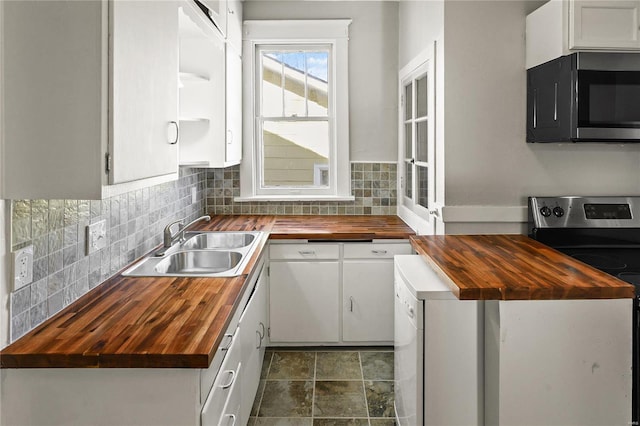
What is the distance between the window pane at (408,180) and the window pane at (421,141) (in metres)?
0.25

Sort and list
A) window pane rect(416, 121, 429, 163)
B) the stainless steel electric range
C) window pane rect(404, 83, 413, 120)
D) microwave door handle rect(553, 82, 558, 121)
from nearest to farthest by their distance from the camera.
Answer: microwave door handle rect(553, 82, 558, 121) → the stainless steel electric range → window pane rect(416, 121, 429, 163) → window pane rect(404, 83, 413, 120)

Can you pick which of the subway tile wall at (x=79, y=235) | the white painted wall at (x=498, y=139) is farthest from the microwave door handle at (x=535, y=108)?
the subway tile wall at (x=79, y=235)

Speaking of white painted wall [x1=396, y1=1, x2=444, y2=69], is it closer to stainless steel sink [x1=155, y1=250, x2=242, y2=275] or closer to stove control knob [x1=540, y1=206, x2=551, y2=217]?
stove control knob [x1=540, y1=206, x2=551, y2=217]

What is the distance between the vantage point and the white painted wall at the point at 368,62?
4.39 metres

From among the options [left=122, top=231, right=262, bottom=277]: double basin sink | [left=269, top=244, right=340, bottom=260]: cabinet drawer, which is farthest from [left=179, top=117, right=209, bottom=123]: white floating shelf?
[left=269, top=244, right=340, bottom=260]: cabinet drawer

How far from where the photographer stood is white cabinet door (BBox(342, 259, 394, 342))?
12.3 feet

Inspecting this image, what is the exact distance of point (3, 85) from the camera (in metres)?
1.50

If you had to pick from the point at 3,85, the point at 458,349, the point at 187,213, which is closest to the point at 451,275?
the point at 458,349

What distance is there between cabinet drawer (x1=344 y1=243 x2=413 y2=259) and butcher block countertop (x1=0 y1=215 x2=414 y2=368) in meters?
1.16

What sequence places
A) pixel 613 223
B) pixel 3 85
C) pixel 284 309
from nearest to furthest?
pixel 3 85, pixel 613 223, pixel 284 309

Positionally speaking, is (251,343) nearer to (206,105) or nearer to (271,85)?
(206,105)

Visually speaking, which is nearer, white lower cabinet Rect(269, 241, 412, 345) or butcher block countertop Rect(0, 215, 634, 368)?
butcher block countertop Rect(0, 215, 634, 368)

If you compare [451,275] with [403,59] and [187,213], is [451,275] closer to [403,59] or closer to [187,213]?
[187,213]

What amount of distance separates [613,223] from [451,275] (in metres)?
1.25
